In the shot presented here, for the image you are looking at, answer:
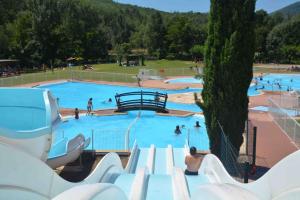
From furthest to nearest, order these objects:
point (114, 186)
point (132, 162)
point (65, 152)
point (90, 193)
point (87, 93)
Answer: point (87, 93), point (132, 162), point (65, 152), point (114, 186), point (90, 193)

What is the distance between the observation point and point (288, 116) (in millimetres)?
14977

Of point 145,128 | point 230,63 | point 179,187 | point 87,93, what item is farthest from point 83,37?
point 179,187

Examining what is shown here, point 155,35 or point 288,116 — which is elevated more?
point 155,35

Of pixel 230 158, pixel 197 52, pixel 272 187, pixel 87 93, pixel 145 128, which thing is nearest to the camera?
pixel 272 187

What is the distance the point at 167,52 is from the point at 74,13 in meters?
17.2

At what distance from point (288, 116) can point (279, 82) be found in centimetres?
2287

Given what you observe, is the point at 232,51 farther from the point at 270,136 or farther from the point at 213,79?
the point at 270,136

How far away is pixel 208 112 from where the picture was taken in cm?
1183

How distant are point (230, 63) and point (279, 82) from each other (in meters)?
27.3

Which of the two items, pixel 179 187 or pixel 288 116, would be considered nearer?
pixel 179 187

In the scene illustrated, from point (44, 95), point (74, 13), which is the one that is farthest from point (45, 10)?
→ point (44, 95)

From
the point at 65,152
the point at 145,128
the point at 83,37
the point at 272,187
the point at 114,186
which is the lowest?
the point at 145,128

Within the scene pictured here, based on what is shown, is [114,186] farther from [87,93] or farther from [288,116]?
[87,93]

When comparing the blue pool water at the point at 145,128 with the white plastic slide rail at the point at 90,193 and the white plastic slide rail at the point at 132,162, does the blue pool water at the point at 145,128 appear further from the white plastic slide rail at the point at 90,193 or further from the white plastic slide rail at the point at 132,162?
the white plastic slide rail at the point at 90,193
